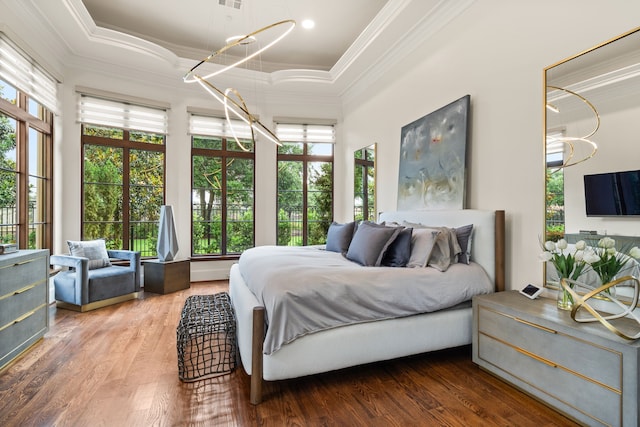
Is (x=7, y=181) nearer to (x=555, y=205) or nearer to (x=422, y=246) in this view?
(x=422, y=246)

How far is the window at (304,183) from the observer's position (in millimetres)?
5617

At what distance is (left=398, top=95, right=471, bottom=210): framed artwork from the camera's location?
299cm

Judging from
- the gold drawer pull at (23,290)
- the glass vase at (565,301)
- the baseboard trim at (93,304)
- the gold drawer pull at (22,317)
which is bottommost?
the baseboard trim at (93,304)

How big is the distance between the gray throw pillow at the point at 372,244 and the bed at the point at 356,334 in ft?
0.68

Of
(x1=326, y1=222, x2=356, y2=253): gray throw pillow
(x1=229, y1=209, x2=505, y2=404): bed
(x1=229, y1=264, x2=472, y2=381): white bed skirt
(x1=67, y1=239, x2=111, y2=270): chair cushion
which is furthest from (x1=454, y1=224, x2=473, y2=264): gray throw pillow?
(x1=67, y1=239, x2=111, y2=270): chair cushion

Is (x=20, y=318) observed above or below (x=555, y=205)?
below

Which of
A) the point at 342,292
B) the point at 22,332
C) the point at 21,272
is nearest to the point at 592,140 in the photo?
the point at 342,292

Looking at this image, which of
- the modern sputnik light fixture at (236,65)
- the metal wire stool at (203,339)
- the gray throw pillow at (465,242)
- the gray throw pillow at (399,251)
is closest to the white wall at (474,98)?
the gray throw pillow at (465,242)

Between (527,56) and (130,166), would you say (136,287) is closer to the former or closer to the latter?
(130,166)

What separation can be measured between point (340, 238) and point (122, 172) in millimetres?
3436

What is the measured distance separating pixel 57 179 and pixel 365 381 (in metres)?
4.43

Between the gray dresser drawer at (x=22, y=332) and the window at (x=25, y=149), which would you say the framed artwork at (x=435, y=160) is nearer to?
the gray dresser drawer at (x=22, y=332)

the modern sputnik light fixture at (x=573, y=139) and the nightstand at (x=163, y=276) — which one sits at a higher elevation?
the modern sputnik light fixture at (x=573, y=139)

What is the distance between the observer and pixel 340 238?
11.4 feet
